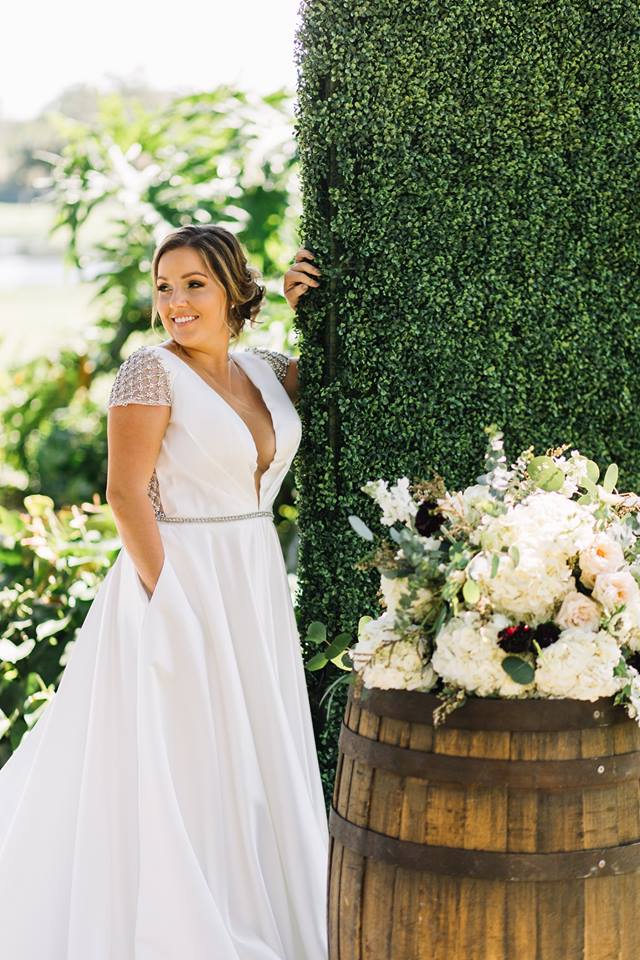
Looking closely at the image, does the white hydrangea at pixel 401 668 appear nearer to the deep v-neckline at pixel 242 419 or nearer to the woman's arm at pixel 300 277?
the deep v-neckline at pixel 242 419

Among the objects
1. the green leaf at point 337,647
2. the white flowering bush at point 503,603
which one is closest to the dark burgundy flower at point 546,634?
the white flowering bush at point 503,603

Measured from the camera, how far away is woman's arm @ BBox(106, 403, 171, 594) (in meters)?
3.11

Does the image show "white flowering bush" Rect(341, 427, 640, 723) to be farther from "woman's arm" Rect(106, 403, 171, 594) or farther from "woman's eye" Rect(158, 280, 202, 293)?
"woman's eye" Rect(158, 280, 202, 293)

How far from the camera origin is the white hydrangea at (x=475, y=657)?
2.17 meters

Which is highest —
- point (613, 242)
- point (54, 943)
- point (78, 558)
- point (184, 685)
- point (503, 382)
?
point (613, 242)

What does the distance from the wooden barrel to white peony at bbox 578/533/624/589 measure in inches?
9.6

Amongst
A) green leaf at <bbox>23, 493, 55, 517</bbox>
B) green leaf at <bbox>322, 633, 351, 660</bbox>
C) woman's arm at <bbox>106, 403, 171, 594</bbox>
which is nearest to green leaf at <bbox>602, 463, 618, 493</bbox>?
green leaf at <bbox>322, 633, 351, 660</bbox>

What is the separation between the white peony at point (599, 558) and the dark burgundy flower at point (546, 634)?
118 millimetres

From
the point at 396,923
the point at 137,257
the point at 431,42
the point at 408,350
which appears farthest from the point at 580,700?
the point at 137,257

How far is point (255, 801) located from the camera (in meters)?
3.20

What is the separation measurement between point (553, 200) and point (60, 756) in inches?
84.6

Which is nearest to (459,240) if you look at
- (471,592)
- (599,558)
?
(599,558)

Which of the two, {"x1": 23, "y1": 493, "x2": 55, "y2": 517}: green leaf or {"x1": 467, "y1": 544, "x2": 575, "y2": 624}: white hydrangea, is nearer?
{"x1": 467, "y1": 544, "x2": 575, "y2": 624}: white hydrangea

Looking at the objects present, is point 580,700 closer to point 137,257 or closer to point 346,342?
point 346,342
